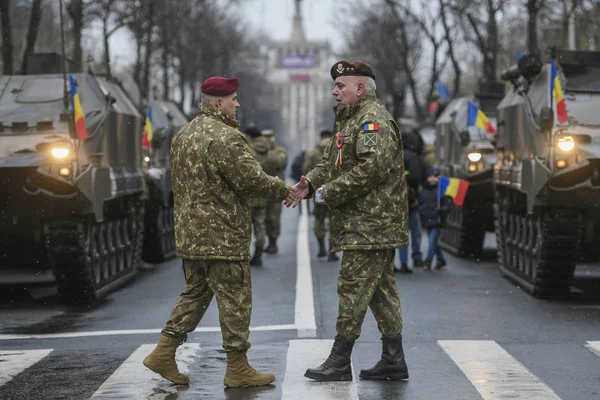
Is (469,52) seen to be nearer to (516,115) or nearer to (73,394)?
(516,115)

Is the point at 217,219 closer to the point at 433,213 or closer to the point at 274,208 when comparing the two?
the point at 433,213

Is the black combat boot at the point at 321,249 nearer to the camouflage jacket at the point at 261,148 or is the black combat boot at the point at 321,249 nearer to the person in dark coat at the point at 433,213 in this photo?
the camouflage jacket at the point at 261,148

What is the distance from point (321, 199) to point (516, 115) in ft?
26.3

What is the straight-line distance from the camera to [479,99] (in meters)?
22.3

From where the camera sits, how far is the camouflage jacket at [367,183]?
8586 millimetres

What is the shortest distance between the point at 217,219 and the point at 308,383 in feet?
3.79

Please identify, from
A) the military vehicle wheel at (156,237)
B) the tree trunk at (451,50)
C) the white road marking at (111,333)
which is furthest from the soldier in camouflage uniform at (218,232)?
the tree trunk at (451,50)

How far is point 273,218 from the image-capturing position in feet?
69.7

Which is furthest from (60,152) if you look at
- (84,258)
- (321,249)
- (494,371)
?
(321,249)

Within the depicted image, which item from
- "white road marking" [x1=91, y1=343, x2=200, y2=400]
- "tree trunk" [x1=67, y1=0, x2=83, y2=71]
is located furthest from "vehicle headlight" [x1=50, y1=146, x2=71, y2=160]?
"tree trunk" [x1=67, y1=0, x2=83, y2=71]

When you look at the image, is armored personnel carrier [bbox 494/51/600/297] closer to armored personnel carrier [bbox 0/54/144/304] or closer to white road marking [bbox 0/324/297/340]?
white road marking [bbox 0/324/297/340]

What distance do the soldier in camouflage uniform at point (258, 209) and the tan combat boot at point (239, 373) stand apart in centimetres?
985

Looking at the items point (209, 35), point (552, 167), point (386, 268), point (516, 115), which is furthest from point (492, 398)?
point (209, 35)

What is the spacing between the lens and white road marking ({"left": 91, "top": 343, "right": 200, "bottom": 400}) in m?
8.30
